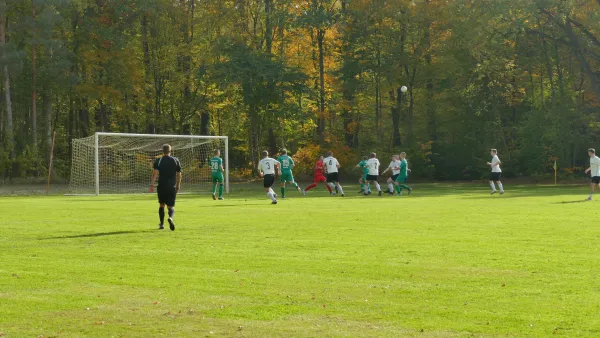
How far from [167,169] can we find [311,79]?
44.3 meters

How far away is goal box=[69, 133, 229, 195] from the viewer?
4525 cm

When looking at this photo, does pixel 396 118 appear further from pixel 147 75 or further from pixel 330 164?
pixel 330 164

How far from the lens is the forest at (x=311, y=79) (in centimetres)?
5625

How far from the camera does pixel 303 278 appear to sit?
11.2 m

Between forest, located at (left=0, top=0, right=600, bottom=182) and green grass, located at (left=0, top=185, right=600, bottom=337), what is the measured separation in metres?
37.4

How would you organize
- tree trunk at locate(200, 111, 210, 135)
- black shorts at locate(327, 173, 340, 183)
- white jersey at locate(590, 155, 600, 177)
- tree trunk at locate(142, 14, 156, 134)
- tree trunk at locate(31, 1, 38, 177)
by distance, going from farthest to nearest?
tree trunk at locate(200, 111, 210, 135) → tree trunk at locate(142, 14, 156, 134) → tree trunk at locate(31, 1, 38, 177) → black shorts at locate(327, 173, 340, 183) → white jersey at locate(590, 155, 600, 177)

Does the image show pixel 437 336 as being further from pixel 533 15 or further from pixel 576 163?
pixel 576 163

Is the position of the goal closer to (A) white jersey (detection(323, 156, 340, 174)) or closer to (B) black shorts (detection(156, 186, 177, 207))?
(A) white jersey (detection(323, 156, 340, 174))

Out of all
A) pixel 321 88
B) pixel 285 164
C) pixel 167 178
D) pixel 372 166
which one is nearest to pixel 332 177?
pixel 372 166

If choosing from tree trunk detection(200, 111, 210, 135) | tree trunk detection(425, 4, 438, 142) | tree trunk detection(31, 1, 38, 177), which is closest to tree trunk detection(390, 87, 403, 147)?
tree trunk detection(425, 4, 438, 142)

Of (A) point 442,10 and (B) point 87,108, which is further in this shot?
(B) point 87,108

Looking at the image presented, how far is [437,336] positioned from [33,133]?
179ft

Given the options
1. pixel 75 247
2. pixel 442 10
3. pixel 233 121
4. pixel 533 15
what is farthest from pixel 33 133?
pixel 75 247

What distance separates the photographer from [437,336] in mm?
7680
